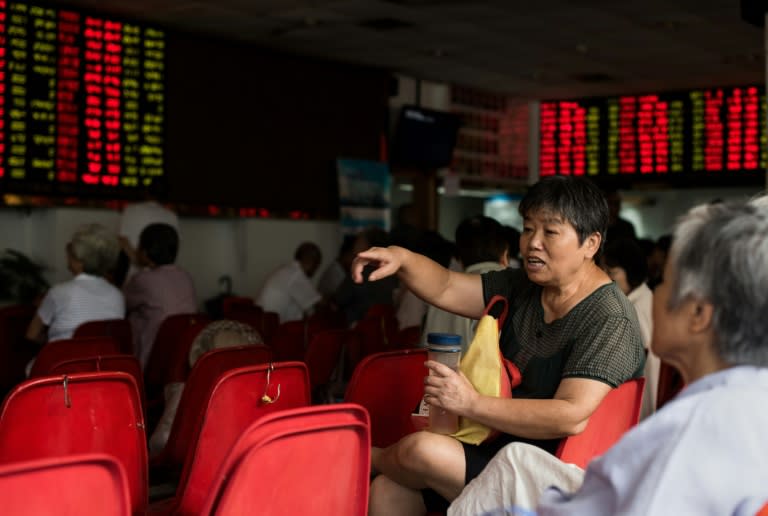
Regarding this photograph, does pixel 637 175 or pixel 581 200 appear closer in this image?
pixel 581 200

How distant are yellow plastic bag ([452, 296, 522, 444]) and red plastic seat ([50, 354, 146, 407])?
1.10 m

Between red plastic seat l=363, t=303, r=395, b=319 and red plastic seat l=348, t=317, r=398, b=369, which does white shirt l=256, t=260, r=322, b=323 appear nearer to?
red plastic seat l=363, t=303, r=395, b=319

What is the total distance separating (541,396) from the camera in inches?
98.0

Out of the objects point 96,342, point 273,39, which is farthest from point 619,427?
point 273,39

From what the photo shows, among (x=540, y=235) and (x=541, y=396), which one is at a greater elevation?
(x=540, y=235)

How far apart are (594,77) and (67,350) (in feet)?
24.1

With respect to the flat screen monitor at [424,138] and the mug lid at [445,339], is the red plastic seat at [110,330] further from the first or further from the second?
the flat screen monitor at [424,138]

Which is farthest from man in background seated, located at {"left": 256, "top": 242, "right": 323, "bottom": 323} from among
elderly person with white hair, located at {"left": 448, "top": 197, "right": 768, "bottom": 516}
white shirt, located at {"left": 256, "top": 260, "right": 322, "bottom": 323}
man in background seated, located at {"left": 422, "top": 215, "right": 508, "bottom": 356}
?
elderly person with white hair, located at {"left": 448, "top": 197, "right": 768, "bottom": 516}

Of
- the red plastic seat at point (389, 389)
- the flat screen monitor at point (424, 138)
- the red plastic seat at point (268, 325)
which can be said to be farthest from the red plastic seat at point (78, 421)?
the flat screen monitor at point (424, 138)

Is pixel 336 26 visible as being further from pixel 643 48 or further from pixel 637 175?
pixel 637 175

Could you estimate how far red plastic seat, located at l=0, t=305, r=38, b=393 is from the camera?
5.18 meters

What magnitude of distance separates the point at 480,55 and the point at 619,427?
267 inches

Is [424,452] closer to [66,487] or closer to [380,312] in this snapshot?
[66,487]

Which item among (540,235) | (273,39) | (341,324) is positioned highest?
(273,39)
